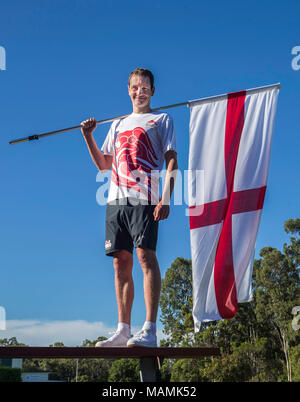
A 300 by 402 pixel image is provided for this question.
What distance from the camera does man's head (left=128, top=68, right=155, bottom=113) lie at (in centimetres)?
519

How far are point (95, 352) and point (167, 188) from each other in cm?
176

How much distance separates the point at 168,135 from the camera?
4.96 m

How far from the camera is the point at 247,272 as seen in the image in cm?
446

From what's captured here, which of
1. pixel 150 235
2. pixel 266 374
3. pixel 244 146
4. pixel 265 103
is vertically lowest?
pixel 266 374

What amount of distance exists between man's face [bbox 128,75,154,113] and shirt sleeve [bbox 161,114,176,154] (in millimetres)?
331

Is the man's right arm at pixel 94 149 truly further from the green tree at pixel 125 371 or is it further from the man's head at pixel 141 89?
the green tree at pixel 125 371

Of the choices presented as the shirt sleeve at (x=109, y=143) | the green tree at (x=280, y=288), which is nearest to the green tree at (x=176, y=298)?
the green tree at (x=280, y=288)

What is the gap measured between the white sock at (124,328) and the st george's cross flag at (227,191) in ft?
2.27

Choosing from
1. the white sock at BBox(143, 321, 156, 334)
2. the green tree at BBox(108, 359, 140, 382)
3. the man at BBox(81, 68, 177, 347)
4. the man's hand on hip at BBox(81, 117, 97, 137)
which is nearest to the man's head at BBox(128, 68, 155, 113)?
the man at BBox(81, 68, 177, 347)

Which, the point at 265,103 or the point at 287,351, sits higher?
the point at 265,103

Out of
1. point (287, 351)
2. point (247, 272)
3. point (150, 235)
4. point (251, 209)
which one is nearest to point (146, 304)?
point (150, 235)
